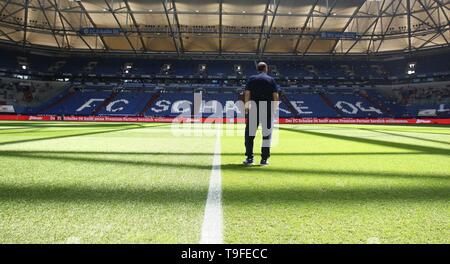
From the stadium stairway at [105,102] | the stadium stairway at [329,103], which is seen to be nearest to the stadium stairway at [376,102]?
the stadium stairway at [329,103]

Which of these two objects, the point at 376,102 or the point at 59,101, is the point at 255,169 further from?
the point at 59,101

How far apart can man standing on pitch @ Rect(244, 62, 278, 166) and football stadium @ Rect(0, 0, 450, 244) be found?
0.12 feet

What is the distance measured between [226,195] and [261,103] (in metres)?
2.46

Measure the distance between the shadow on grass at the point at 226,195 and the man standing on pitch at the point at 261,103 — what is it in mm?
1820

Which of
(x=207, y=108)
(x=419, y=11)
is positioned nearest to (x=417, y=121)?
(x=419, y=11)

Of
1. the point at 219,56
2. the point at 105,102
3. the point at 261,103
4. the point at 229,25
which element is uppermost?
the point at 229,25

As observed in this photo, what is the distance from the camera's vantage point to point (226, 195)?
3424mm

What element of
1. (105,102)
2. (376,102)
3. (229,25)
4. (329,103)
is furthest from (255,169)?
(376,102)

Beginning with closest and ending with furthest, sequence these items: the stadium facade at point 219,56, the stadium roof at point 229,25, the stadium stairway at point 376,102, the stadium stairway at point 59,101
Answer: the stadium roof at point 229,25 < the stadium facade at point 219,56 < the stadium stairway at point 59,101 < the stadium stairway at point 376,102

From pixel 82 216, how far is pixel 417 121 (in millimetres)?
40286

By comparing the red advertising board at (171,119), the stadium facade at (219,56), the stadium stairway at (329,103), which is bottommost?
the red advertising board at (171,119)

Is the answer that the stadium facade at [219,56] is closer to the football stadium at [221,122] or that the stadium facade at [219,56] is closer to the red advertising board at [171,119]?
the football stadium at [221,122]

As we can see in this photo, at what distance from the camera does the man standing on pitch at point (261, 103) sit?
547cm
